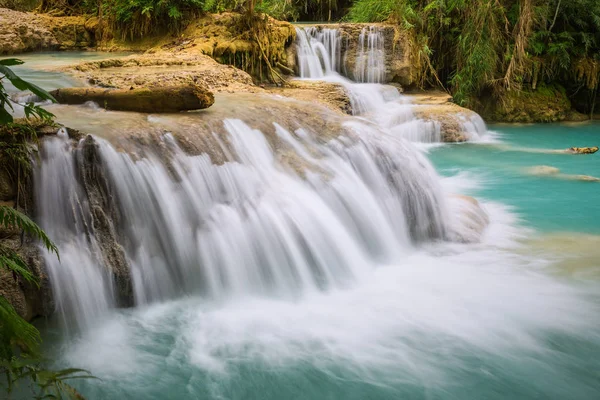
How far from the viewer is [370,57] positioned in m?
12.0

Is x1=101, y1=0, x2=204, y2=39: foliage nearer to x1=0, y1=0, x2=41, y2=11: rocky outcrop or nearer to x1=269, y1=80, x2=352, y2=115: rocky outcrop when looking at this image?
x1=269, y1=80, x2=352, y2=115: rocky outcrop

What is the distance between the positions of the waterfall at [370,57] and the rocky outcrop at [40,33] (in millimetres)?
6009

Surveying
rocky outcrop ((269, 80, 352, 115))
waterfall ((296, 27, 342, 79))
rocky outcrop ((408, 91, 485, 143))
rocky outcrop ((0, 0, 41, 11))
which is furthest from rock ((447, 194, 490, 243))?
rocky outcrop ((0, 0, 41, 11))

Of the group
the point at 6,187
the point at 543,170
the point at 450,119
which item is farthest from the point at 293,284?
the point at 450,119

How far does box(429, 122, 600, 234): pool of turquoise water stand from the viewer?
6531mm

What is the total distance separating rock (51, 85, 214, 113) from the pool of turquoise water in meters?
3.99

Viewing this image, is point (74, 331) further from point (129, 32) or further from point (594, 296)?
point (129, 32)

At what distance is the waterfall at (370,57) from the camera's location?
12.0 metres

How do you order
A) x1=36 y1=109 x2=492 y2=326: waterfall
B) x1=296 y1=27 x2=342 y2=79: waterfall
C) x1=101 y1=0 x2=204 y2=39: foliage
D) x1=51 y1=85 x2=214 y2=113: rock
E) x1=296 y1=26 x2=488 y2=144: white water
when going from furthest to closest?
x1=296 y1=27 x2=342 y2=79: waterfall, x1=101 y1=0 x2=204 y2=39: foliage, x1=296 y1=26 x2=488 y2=144: white water, x1=51 y1=85 x2=214 y2=113: rock, x1=36 y1=109 x2=492 y2=326: waterfall

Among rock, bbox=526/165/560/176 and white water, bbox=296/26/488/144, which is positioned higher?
white water, bbox=296/26/488/144

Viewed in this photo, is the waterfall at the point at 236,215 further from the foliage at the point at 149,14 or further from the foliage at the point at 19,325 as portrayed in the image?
the foliage at the point at 149,14

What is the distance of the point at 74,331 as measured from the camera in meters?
3.46

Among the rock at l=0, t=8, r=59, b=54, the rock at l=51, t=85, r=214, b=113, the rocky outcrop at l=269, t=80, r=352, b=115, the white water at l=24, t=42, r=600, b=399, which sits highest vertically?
the rock at l=0, t=8, r=59, b=54

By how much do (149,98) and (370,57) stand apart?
25.8 feet
